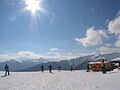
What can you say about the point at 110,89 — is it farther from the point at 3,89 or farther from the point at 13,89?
the point at 3,89

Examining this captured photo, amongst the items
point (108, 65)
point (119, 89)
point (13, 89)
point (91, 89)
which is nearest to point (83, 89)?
point (91, 89)

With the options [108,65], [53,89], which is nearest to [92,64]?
[108,65]

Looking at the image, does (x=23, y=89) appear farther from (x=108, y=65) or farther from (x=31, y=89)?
(x=108, y=65)

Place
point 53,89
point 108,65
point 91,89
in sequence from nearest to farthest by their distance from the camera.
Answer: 1. point 91,89
2. point 53,89
3. point 108,65

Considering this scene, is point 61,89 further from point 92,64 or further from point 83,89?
point 92,64

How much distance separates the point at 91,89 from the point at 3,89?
6218 mm

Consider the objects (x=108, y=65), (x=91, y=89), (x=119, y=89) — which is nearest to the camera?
(x=119, y=89)

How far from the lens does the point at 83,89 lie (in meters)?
10.7

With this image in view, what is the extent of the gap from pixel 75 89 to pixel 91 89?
1047 mm

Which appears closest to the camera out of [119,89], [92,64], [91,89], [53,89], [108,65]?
[119,89]

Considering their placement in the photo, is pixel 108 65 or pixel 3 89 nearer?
pixel 3 89

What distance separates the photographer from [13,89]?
11781 millimetres

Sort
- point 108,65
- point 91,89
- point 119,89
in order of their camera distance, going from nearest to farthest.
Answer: point 119,89 < point 91,89 < point 108,65

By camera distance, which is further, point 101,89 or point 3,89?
point 3,89
